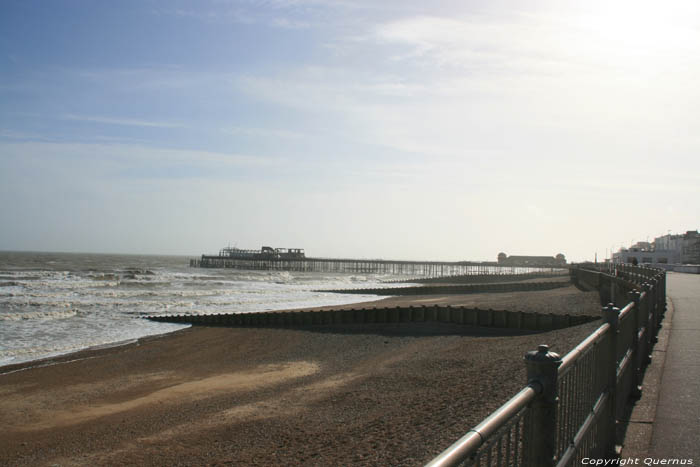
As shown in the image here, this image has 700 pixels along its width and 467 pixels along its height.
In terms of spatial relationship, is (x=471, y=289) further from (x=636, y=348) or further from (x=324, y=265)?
(x=324, y=265)

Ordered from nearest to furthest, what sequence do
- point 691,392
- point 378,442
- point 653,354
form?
point 691,392 → point 378,442 → point 653,354

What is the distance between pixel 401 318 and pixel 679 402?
16.4 m

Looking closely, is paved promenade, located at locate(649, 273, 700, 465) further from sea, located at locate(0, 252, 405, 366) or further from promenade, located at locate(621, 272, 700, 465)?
sea, located at locate(0, 252, 405, 366)

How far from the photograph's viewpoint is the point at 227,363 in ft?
57.7

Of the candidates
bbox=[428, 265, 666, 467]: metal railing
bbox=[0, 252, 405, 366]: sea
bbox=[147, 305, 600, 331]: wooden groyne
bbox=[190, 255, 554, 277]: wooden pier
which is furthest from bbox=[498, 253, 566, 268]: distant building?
bbox=[428, 265, 666, 467]: metal railing

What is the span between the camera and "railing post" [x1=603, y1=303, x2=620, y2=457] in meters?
5.32

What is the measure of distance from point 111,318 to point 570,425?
28.9 metres

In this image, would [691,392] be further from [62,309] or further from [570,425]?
[62,309]

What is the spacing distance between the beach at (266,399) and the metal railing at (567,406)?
2435mm

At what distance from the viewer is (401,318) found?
76.2ft

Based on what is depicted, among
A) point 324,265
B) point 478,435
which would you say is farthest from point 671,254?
point 478,435

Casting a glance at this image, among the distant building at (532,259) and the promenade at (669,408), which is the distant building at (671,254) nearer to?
the distant building at (532,259)

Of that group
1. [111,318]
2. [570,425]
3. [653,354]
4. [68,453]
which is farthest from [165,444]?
[111,318]

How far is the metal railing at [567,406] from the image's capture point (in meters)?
2.44
